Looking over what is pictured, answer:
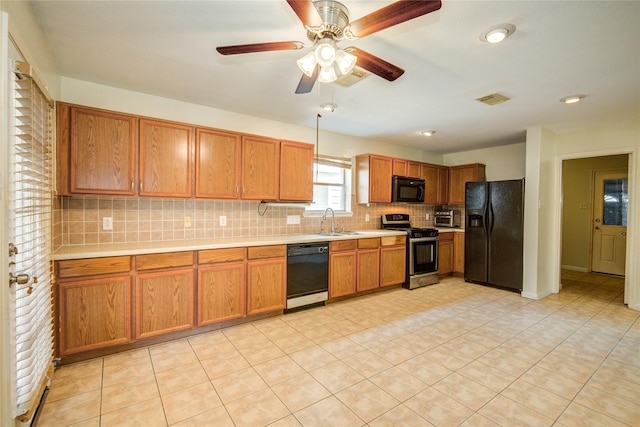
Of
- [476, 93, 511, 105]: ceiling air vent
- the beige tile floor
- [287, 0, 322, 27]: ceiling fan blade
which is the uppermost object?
[476, 93, 511, 105]: ceiling air vent

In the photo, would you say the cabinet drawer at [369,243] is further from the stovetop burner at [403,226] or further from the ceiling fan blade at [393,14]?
the ceiling fan blade at [393,14]

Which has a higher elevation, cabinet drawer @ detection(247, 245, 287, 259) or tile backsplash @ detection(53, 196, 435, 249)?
tile backsplash @ detection(53, 196, 435, 249)

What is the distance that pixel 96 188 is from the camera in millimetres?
2590

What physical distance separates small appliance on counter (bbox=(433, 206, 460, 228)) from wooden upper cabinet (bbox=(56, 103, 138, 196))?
527 cm

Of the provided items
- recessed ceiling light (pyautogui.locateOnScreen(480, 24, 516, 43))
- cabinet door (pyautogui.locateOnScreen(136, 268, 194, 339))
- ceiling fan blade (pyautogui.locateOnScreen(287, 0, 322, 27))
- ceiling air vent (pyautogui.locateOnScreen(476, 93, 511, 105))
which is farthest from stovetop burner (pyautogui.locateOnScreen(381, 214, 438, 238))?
ceiling fan blade (pyautogui.locateOnScreen(287, 0, 322, 27))

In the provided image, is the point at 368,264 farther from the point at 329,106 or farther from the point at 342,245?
the point at 329,106

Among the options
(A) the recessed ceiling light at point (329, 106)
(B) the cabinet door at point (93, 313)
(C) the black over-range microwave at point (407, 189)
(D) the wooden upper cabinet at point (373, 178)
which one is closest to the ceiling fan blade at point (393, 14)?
(A) the recessed ceiling light at point (329, 106)

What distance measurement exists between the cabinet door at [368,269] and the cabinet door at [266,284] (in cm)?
119

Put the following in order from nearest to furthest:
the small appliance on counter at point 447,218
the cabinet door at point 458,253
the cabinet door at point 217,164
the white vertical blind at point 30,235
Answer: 1. the white vertical blind at point 30,235
2. the cabinet door at point 217,164
3. the cabinet door at point 458,253
4. the small appliance on counter at point 447,218

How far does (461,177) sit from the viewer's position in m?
5.63

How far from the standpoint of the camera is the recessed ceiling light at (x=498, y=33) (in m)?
1.85

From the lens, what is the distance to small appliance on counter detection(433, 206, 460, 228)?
5820 mm

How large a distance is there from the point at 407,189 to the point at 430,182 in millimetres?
777

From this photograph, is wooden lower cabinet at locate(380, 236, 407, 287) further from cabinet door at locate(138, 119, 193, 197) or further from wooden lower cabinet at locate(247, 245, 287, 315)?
cabinet door at locate(138, 119, 193, 197)
